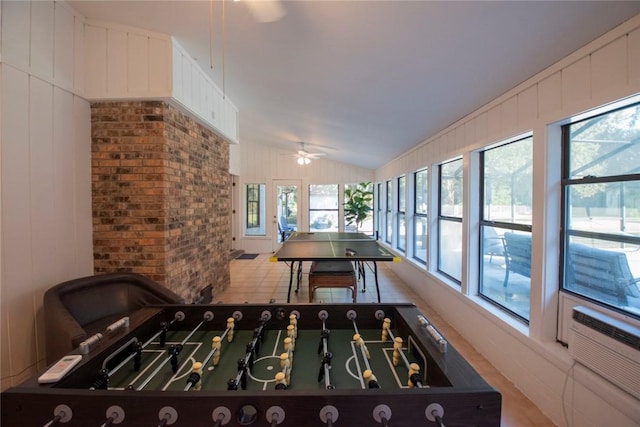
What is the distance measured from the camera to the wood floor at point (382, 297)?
1.92 metres

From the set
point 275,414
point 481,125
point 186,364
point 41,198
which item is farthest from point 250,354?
point 481,125

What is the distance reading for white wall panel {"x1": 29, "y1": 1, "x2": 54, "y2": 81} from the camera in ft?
7.12

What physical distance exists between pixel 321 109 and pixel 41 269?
3.30 m

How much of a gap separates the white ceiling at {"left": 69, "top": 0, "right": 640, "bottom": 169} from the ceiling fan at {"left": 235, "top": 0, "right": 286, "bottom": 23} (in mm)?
40

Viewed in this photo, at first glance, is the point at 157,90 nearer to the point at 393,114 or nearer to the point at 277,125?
the point at 393,114

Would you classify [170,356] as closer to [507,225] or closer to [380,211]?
[507,225]

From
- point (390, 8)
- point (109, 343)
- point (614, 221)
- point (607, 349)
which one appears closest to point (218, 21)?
point (390, 8)

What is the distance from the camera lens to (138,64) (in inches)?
107

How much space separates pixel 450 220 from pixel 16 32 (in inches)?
174

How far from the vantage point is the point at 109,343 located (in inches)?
46.5

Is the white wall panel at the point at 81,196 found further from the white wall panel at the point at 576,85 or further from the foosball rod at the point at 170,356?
the white wall panel at the point at 576,85

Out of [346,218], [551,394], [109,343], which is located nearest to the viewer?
[109,343]

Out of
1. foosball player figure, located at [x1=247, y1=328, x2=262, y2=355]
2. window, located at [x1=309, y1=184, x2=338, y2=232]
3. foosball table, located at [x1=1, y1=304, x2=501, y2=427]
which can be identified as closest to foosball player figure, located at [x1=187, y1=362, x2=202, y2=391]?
foosball table, located at [x1=1, y1=304, x2=501, y2=427]

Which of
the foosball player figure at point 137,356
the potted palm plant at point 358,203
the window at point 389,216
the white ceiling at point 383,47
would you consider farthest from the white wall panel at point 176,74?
the potted palm plant at point 358,203
